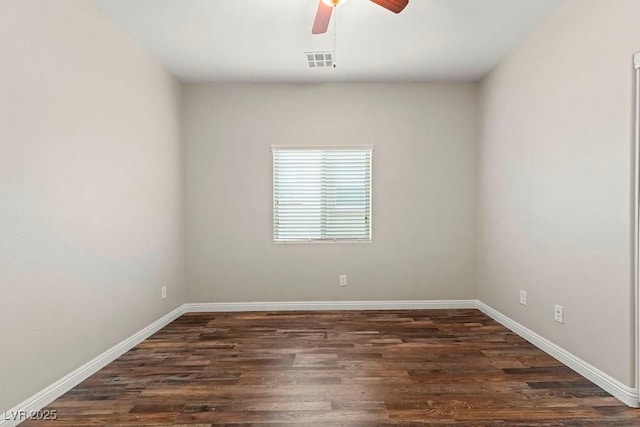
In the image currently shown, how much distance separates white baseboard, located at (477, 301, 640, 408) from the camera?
2206 millimetres

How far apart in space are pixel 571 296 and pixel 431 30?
93.7 inches

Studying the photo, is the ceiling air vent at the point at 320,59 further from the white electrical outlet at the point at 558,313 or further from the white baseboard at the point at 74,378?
the white baseboard at the point at 74,378

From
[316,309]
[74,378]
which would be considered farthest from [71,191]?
[316,309]

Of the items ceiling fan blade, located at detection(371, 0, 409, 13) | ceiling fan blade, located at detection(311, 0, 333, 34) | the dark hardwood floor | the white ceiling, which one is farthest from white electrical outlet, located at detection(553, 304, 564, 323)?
ceiling fan blade, located at detection(311, 0, 333, 34)

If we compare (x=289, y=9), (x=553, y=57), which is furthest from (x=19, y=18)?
(x=553, y=57)

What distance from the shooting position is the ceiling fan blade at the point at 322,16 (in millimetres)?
2387

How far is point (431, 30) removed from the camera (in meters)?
3.16

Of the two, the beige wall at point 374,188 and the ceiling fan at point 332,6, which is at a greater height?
the ceiling fan at point 332,6

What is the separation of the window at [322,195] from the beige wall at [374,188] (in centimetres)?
11

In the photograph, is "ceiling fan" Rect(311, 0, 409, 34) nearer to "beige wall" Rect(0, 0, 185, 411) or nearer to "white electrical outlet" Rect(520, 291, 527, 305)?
"beige wall" Rect(0, 0, 185, 411)

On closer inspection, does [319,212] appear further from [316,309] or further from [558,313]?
[558,313]

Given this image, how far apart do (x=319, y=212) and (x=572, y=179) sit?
254 cm

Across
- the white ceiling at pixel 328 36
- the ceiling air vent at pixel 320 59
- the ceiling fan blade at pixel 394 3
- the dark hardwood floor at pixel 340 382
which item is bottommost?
the dark hardwood floor at pixel 340 382

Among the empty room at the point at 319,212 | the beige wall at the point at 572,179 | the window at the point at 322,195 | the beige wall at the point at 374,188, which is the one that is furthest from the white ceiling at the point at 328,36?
the window at the point at 322,195
